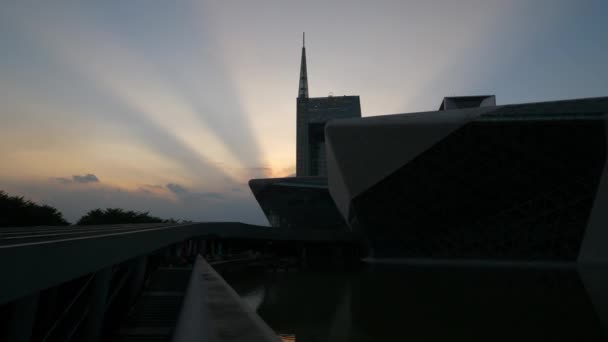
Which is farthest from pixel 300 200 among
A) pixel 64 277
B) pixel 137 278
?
pixel 64 277

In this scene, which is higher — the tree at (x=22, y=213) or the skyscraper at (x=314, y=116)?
the skyscraper at (x=314, y=116)

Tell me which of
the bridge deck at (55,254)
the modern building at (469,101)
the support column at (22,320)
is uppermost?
the modern building at (469,101)

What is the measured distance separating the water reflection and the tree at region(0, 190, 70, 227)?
20.0 m

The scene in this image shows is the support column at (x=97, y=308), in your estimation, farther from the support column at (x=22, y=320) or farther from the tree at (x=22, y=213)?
the tree at (x=22, y=213)

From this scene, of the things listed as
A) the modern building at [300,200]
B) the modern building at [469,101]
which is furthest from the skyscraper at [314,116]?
the modern building at [469,101]

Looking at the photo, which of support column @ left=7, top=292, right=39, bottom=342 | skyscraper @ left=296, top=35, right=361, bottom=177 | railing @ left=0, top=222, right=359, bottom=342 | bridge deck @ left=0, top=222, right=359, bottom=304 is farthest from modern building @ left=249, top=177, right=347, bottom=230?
skyscraper @ left=296, top=35, right=361, bottom=177

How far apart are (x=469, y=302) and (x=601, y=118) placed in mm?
17810

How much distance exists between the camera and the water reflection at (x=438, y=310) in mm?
8031

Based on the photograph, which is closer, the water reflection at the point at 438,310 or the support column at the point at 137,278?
the water reflection at the point at 438,310

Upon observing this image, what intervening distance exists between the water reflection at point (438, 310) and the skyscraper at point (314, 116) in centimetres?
9303

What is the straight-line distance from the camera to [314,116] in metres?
119

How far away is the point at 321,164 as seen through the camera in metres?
111

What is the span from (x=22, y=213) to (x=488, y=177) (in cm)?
3374

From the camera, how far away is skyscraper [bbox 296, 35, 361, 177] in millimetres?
109938
